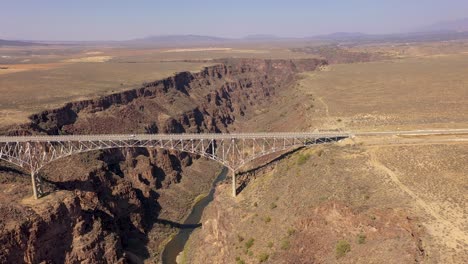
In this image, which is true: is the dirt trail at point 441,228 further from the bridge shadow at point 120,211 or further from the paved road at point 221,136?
the bridge shadow at point 120,211

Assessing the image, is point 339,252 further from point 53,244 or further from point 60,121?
point 60,121

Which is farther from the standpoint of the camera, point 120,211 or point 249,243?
point 120,211

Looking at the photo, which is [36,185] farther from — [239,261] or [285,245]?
[285,245]

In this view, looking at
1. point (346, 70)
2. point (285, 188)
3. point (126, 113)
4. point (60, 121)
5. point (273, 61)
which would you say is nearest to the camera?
point (285, 188)

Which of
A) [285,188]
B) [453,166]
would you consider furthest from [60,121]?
[453,166]

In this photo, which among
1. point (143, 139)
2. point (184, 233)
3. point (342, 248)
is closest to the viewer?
point (342, 248)

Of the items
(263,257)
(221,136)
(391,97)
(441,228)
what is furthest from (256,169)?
(391,97)
